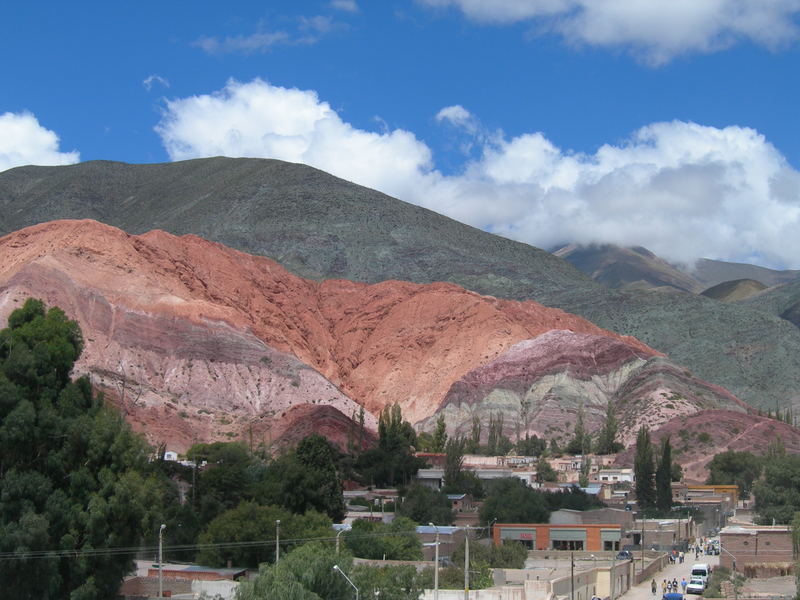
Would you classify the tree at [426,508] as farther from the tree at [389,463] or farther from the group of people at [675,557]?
the tree at [389,463]

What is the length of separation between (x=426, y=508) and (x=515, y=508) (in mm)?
4583

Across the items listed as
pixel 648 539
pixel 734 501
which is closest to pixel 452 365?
pixel 734 501

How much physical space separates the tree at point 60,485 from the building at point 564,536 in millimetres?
26444

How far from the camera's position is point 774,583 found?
179ft

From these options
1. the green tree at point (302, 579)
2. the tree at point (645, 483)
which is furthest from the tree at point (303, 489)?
the tree at point (645, 483)

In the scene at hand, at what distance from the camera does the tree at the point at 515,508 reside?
66.0 m

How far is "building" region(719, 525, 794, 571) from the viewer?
58531 millimetres

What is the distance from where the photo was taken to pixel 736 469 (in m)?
107

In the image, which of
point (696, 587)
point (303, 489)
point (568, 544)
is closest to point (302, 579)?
point (696, 587)

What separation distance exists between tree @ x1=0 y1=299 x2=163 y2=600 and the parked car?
2315 centimetres

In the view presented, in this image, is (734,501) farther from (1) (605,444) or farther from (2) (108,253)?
(2) (108,253)

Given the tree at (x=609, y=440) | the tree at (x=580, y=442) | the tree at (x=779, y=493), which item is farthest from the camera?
the tree at (x=609, y=440)

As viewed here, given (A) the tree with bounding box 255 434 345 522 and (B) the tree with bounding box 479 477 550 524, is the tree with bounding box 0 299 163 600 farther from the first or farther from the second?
(B) the tree with bounding box 479 477 550 524

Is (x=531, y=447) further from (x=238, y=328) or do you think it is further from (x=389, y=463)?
(x=238, y=328)
